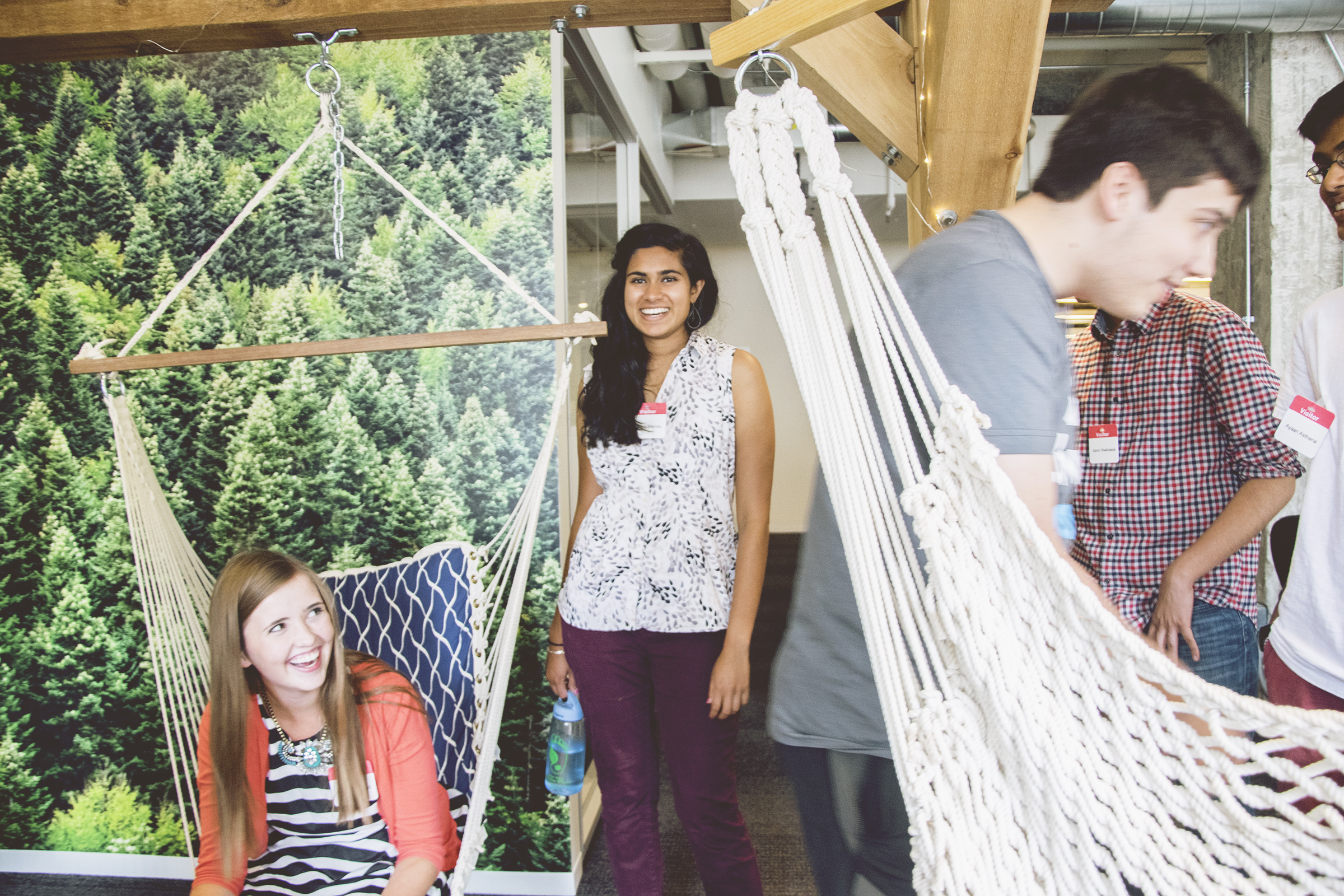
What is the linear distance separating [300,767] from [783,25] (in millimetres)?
1291

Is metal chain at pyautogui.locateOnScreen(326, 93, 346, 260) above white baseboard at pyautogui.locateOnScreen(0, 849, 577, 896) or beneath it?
above

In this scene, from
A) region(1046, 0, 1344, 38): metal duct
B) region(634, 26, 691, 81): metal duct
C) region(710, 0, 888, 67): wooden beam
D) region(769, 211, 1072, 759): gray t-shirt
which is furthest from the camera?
region(634, 26, 691, 81): metal duct

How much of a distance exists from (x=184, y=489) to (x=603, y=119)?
1.72 metres

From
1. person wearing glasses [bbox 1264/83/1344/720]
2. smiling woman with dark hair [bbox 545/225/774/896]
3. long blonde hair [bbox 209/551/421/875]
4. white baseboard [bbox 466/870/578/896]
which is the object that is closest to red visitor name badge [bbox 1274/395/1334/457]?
person wearing glasses [bbox 1264/83/1344/720]

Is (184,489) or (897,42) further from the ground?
(897,42)

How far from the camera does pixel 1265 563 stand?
7.82ft

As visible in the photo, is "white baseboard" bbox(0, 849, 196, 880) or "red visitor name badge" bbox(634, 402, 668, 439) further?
"white baseboard" bbox(0, 849, 196, 880)

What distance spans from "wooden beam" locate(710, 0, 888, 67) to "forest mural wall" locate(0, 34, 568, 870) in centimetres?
99

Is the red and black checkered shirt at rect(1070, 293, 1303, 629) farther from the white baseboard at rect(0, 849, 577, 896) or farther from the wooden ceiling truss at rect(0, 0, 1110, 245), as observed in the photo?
the white baseboard at rect(0, 849, 577, 896)

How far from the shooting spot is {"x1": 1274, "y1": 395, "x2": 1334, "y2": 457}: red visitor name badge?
1.15 metres

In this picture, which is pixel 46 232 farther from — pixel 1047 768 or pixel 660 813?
pixel 1047 768

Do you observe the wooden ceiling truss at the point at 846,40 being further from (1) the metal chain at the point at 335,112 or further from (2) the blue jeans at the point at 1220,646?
(2) the blue jeans at the point at 1220,646

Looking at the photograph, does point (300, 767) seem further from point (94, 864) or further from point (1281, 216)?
point (1281, 216)

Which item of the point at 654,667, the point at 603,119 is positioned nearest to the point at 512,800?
the point at 654,667
